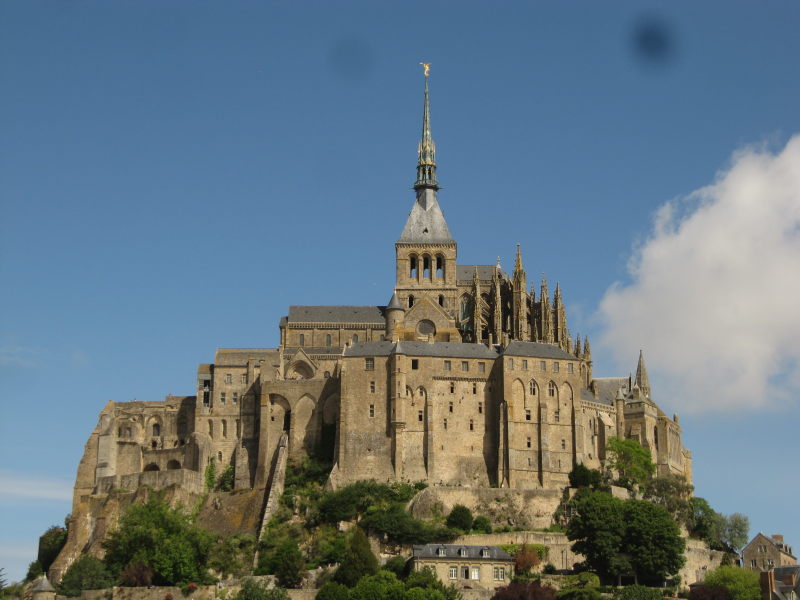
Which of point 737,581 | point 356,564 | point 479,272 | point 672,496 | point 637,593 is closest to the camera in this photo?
point 637,593

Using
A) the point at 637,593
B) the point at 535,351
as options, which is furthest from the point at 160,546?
the point at 535,351

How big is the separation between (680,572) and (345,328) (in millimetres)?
39377

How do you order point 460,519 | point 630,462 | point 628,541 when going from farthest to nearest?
point 630,462
point 460,519
point 628,541

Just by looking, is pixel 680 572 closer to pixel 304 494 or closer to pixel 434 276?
pixel 304 494

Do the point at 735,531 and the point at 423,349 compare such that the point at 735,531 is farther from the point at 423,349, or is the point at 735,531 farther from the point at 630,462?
the point at 423,349

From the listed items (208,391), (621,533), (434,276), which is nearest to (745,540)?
(621,533)

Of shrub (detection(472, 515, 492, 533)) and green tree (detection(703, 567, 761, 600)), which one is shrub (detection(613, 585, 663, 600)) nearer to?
green tree (detection(703, 567, 761, 600))

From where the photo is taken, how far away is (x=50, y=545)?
381 ft

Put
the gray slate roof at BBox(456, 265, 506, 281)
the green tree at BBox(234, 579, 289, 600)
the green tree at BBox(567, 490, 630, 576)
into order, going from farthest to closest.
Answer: the gray slate roof at BBox(456, 265, 506, 281) < the green tree at BBox(567, 490, 630, 576) < the green tree at BBox(234, 579, 289, 600)

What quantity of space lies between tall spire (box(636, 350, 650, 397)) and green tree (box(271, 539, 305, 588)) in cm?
4299

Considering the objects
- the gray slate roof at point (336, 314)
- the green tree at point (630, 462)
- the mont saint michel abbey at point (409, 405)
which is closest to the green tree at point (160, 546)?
the mont saint michel abbey at point (409, 405)

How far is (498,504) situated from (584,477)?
7.06 m

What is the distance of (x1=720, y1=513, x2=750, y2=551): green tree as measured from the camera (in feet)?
375

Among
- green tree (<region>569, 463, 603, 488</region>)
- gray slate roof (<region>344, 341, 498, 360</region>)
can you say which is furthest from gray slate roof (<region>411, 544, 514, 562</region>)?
gray slate roof (<region>344, 341, 498, 360</region>)
